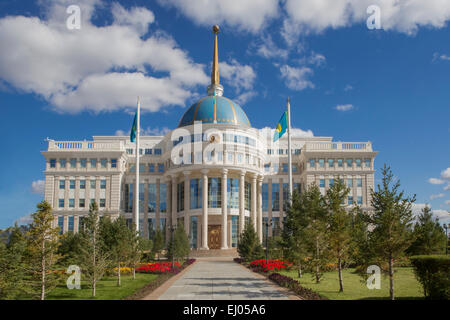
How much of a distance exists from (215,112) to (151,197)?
19.4 metres

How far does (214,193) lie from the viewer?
6341 cm

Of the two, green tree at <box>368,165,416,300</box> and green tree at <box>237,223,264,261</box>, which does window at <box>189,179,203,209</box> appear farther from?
green tree at <box>368,165,416,300</box>

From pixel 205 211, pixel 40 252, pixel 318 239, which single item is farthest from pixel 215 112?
pixel 40 252

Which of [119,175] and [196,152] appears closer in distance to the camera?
[196,152]

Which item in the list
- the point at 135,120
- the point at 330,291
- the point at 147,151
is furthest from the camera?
the point at 147,151

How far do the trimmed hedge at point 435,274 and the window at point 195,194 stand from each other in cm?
4760

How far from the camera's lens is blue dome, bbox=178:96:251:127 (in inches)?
2660

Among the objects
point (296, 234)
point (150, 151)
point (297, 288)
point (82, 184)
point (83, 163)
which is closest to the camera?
point (297, 288)

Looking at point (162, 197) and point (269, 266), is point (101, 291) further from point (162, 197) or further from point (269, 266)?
A: point (162, 197)

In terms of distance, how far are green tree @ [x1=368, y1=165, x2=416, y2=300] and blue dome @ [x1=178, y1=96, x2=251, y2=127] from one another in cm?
4985

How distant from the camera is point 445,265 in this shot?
53.4 ft
